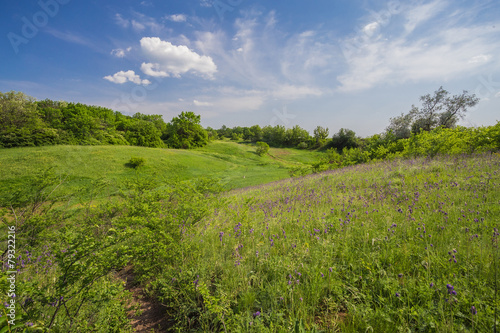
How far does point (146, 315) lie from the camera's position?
2.82m

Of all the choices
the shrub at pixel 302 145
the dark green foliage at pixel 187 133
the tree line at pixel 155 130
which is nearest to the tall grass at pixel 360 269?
the tree line at pixel 155 130

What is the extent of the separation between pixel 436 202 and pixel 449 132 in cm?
1152

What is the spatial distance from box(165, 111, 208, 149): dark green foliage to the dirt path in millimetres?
56343

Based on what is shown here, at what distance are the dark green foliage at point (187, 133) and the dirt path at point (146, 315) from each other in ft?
185

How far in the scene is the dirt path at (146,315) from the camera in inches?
101

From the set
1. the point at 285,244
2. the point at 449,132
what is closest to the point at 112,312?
the point at 285,244

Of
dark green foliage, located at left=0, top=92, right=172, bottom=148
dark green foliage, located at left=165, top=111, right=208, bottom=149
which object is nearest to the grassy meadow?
dark green foliage, located at left=0, top=92, right=172, bottom=148

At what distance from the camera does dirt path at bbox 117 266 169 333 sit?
2.56 metres

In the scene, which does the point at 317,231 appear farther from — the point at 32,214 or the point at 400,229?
the point at 32,214

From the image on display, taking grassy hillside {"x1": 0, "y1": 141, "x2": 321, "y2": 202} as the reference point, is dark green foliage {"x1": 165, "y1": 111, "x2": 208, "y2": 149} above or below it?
above

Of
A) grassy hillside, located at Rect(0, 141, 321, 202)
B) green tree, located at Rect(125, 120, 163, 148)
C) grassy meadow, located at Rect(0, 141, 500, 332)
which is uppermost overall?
green tree, located at Rect(125, 120, 163, 148)

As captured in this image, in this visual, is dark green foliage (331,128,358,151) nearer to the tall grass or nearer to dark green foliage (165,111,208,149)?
dark green foliage (165,111,208,149)

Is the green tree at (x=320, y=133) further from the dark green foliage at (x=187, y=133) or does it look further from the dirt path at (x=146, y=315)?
the dirt path at (x=146, y=315)

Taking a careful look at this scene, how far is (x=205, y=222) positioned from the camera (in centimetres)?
467
